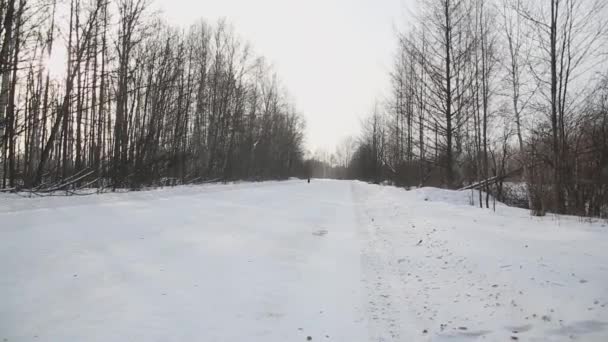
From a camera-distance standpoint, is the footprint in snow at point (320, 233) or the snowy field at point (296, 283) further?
the footprint in snow at point (320, 233)

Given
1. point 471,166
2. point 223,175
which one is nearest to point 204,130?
point 223,175

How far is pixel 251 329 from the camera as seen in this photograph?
8.34 feet

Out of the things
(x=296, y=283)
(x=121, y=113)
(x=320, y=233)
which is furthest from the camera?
(x=121, y=113)

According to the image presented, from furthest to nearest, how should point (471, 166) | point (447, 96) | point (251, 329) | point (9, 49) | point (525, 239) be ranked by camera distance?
point (447, 96) < point (471, 166) < point (9, 49) < point (525, 239) < point (251, 329)

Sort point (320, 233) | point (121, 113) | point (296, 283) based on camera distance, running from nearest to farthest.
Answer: point (296, 283) < point (320, 233) < point (121, 113)

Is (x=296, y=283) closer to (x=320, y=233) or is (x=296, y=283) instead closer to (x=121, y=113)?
(x=320, y=233)

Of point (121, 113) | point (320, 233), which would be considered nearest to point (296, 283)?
point (320, 233)

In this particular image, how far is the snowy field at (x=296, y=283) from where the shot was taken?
2504 mm

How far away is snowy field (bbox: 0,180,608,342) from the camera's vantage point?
98.6 inches

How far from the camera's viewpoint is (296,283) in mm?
3660

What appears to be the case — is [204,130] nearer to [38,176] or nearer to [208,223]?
[38,176]

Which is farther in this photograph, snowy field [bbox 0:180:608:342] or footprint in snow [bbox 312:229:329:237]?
footprint in snow [bbox 312:229:329:237]

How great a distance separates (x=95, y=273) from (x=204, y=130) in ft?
92.9

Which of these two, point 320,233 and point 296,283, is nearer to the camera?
point 296,283
